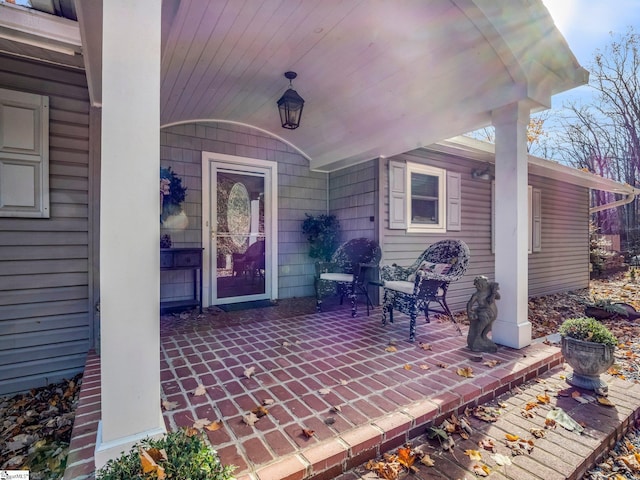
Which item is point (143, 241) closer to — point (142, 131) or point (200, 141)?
point (142, 131)

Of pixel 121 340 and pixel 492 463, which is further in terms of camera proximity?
pixel 492 463

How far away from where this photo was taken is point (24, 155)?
2.65 meters

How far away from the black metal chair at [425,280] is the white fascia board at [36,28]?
3536 mm

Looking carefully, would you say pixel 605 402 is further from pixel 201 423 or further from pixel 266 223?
pixel 266 223

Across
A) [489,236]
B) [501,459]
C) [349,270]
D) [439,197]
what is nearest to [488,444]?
[501,459]

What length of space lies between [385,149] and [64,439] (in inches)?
162

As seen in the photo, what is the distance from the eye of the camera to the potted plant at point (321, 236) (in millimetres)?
4898

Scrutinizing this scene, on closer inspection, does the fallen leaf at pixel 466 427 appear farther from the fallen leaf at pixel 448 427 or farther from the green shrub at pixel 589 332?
the green shrub at pixel 589 332

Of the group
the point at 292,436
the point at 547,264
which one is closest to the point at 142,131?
the point at 292,436

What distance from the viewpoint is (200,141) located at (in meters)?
4.30

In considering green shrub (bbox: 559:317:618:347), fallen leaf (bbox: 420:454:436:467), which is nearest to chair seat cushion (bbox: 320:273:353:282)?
green shrub (bbox: 559:317:618:347)

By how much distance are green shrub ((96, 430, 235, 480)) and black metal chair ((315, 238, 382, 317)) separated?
2930mm

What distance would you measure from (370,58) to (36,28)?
8.39 feet

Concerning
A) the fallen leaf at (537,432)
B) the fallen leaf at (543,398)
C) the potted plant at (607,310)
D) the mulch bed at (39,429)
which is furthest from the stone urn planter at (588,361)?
the mulch bed at (39,429)
